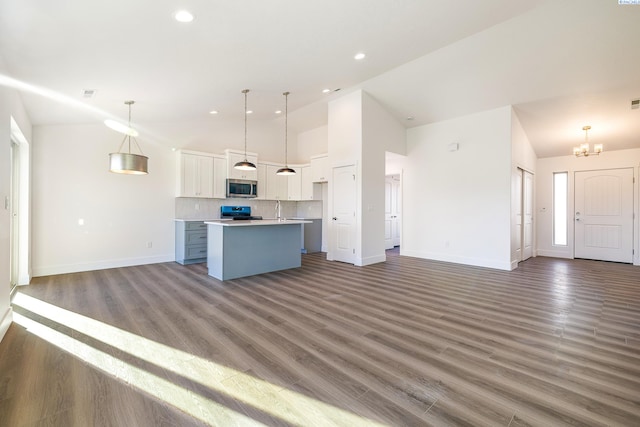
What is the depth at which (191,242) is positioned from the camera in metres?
6.19

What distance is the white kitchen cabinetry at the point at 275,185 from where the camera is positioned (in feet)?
26.2

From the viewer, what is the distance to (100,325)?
2920mm

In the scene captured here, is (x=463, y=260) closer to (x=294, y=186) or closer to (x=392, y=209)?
(x=392, y=209)

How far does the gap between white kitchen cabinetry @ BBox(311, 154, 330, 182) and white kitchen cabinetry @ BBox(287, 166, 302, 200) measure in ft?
1.72

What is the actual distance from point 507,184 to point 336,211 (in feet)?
11.3

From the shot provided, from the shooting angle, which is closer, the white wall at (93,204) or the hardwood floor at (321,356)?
the hardwood floor at (321,356)

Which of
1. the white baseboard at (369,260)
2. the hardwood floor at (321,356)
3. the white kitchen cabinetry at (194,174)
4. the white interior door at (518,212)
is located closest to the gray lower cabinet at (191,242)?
the white kitchen cabinetry at (194,174)

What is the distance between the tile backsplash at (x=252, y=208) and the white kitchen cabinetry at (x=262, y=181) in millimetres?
227

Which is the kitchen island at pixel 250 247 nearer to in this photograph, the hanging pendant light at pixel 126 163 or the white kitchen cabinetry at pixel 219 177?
the hanging pendant light at pixel 126 163

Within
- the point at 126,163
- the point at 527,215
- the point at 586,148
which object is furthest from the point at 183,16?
the point at 527,215

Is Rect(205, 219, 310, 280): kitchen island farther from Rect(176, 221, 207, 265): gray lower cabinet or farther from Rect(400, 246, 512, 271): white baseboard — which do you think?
Rect(400, 246, 512, 271): white baseboard

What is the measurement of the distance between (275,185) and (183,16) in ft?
18.2

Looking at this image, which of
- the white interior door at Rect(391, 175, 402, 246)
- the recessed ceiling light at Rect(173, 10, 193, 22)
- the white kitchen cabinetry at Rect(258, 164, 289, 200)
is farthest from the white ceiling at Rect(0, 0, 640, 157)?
the white interior door at Rect(391, 175, 402, 246)

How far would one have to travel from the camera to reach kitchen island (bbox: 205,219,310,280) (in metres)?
4.73
